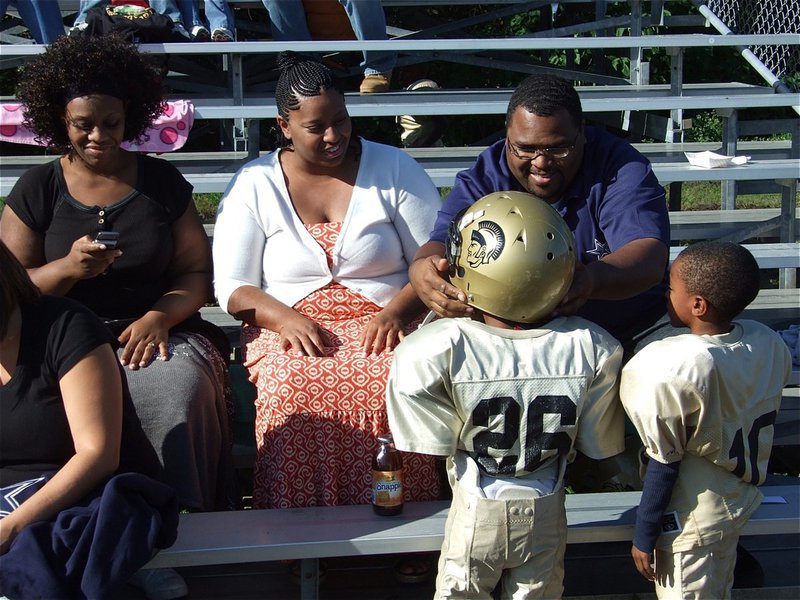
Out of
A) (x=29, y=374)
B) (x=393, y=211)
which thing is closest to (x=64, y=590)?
(x=29, y=374)

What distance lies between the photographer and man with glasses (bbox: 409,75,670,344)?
255cm

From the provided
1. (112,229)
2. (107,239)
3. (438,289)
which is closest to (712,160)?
(438,289)

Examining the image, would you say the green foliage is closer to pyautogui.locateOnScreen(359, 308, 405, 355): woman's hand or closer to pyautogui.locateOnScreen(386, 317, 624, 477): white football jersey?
pyautogui.locateOnScreen(359, 308, 405, 355): woman's hand

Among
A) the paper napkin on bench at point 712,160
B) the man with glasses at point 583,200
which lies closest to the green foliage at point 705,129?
the paper napkin on bench at point 712,160

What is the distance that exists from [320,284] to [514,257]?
108cm

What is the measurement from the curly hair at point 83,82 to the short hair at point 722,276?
5.91ft

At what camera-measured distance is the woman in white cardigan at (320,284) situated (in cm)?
286

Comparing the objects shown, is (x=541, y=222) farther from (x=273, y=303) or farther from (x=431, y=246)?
(x=273, y=303)

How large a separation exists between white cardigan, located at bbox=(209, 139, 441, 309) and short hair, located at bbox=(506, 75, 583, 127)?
627 millimetres

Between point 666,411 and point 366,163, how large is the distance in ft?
4.55

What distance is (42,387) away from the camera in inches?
94.8

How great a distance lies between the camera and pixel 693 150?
18.9 ft

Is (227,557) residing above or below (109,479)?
below

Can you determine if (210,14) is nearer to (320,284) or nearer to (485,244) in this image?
(320,284)
